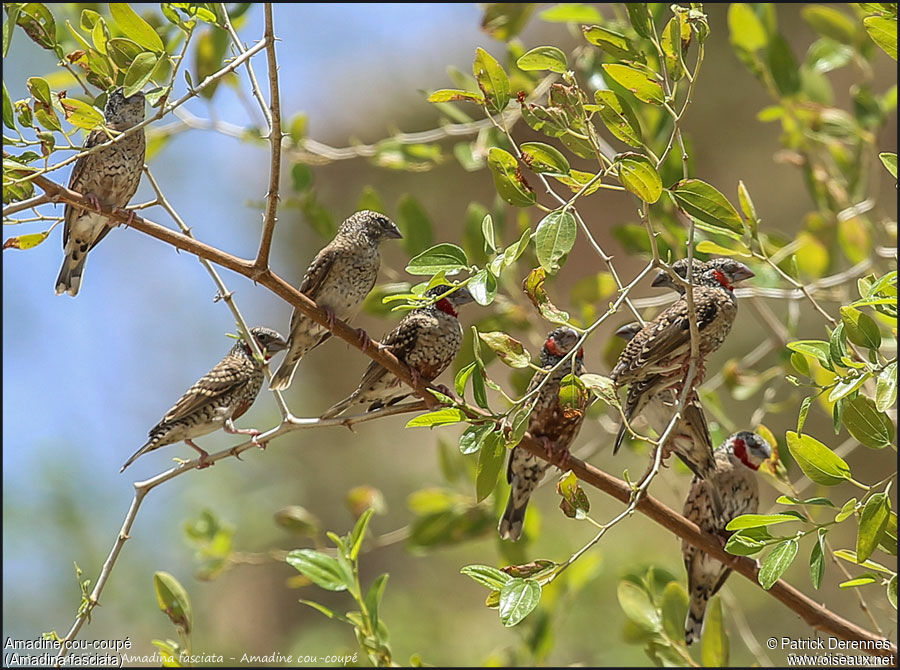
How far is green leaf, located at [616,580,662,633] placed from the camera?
2.18m

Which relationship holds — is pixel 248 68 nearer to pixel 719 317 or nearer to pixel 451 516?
pixel 719 317

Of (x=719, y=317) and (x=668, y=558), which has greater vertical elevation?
(x=719, y=317)

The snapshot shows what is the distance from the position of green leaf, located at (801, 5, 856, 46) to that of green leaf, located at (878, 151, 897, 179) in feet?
4.28

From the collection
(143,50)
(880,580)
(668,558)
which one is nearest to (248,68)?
(143,50)

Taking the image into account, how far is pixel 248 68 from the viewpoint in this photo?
1.62 m

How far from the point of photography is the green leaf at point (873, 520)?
140cm

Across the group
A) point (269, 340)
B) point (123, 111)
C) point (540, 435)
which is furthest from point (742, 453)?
point (123, 111)

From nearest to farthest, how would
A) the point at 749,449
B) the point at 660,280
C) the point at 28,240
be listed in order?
the point at 28,240
the point at 660,280
the point at 749,449

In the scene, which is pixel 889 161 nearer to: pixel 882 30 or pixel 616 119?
pixel 882 30

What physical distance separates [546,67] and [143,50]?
76 centimetres

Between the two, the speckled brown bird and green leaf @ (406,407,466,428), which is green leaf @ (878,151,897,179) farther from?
green leaf @ (406,407,466,428)

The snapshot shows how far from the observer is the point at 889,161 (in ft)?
5.75

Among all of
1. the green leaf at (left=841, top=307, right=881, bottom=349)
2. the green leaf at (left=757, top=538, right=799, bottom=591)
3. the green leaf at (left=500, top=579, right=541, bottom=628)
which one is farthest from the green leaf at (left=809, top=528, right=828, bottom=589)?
the green leaf at (left=500, top=579, right=541, bottom=628)

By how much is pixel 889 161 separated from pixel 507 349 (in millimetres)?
925
